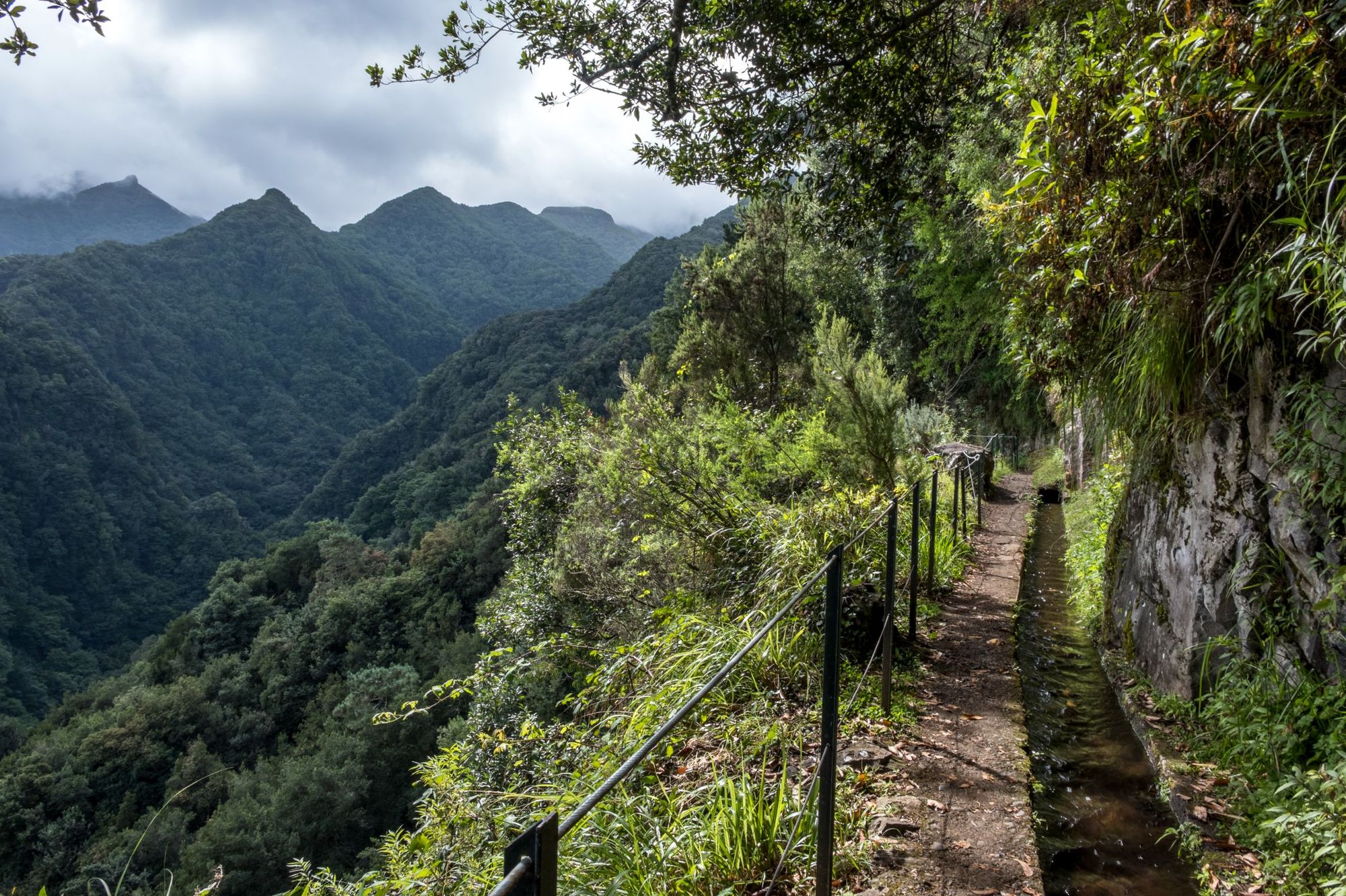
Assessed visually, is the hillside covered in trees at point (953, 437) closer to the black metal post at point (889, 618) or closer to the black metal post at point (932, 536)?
the black metal post at point (889, 618)

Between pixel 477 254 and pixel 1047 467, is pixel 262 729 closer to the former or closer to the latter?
pixel 1047 467

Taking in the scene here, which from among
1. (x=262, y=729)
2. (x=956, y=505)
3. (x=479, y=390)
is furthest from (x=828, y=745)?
(x=479, y=390)

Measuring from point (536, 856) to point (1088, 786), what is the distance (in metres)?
3.84

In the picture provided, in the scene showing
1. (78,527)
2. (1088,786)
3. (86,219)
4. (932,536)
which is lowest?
(78,527)

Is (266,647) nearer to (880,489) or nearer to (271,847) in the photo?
(271,847)

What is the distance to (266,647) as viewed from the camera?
37.9 m

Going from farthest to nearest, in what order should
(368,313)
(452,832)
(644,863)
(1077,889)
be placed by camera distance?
1. (368,313)
2. (452,832)
3. (1077,889)
4. (644,863)

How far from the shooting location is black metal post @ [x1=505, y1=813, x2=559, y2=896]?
0.83 metres

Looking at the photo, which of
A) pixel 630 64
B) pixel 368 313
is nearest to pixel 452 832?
pixel 630 64

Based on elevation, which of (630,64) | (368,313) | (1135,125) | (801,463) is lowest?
(801,463)

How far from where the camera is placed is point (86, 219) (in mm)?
129750

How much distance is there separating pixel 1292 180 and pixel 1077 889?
9.59 feet

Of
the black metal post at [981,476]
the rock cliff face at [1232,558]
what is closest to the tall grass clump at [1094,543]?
the rock cliff face at [1232,558]

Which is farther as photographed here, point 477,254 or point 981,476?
point 477,254
